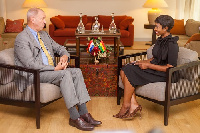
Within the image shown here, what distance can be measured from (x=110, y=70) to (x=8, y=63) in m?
1.60

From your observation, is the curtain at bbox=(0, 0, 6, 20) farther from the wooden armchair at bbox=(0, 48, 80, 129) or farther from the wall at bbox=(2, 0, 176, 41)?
the wooden armchair at bbox=(0, 48, 80, 129)

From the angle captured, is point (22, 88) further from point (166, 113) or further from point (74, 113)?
point (166, 113)

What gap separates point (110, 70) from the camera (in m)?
5.14

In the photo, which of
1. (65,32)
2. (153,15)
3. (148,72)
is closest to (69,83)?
(148,72)

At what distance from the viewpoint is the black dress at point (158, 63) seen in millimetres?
4109

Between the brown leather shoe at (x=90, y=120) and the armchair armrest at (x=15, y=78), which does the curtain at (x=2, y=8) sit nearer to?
the armchair armrest at (x=15, y=78)

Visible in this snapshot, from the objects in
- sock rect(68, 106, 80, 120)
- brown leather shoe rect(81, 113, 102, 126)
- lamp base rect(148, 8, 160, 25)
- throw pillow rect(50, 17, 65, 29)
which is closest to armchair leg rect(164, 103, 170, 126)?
brown leather shoe rect(81, 113, 102, 126)

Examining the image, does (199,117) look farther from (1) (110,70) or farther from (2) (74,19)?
(2) (74,19)

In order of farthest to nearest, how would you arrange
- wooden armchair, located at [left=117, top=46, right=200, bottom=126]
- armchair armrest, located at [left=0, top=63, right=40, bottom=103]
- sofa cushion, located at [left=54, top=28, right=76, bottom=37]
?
sofa cushion, located at [left=54, top=28, right=76, bottom=37] < wooden armchair, located at [left=117, top=46, right=200, bottom=126] < armchair armrest, located at [left=0, top=63, right=40, bottom=103]

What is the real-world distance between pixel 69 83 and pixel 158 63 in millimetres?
1185

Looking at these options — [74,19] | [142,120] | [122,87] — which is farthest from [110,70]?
[74,19]

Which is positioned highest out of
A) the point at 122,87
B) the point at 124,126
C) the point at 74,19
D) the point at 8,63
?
the point at 74,19

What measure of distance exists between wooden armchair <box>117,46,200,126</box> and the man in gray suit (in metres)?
0.74

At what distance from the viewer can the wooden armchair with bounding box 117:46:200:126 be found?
4062 mm
